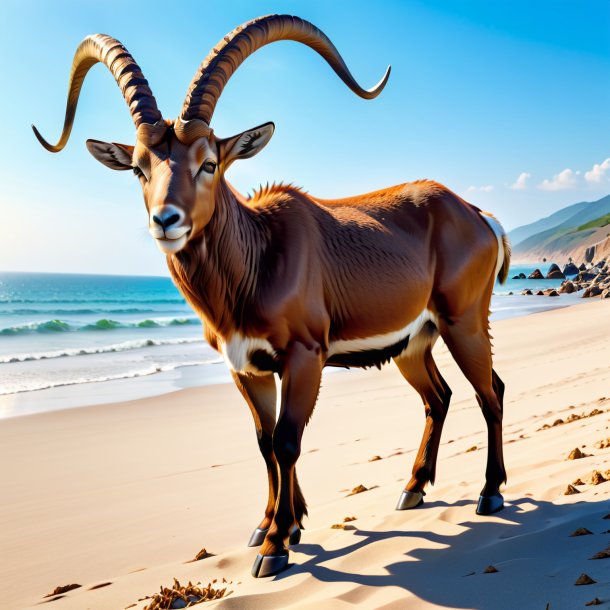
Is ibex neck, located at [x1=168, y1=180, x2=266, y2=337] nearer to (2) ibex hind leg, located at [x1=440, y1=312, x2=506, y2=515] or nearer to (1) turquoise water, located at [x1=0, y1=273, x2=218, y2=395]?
(2) ibex hind leg, located at [x1=440, y1=312, x2=506, y2=515]

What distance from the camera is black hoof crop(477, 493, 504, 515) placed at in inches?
174

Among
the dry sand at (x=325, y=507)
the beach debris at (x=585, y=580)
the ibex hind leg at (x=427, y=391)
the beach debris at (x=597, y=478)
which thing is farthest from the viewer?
the ibex hind leg at (x=427, y=391)

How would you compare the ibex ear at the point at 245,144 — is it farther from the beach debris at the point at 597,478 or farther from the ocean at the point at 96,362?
the ocean at the point at 96,362

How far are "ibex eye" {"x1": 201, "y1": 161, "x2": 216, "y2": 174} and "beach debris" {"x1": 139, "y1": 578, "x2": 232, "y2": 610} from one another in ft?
7.85

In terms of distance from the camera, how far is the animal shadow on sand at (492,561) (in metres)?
2.83

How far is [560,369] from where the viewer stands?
11.2 meters

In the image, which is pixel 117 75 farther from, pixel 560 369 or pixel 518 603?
pixel 560 369

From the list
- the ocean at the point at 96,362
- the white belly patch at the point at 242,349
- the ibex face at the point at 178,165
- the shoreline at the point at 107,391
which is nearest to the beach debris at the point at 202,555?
the white belly patch at the point at 242,349

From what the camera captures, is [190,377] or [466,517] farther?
[190,377]

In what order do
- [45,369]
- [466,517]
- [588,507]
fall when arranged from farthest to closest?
[45,369] < [466,517] < [588,507]

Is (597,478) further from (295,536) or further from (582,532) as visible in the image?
(295,536)

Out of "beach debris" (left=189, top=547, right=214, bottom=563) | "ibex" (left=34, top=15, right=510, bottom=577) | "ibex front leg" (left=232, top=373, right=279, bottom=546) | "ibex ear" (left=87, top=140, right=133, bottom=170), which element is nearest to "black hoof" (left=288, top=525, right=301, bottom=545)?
"ibex" (left=34, top=15, right=510, bottom=577)

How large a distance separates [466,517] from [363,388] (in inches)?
290

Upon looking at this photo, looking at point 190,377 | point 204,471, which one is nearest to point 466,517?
point 204,471
